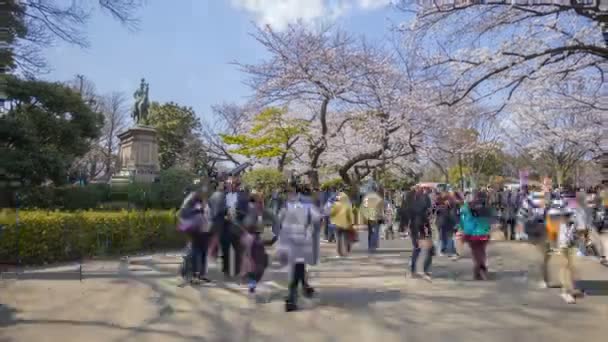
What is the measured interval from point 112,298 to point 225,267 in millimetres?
1930

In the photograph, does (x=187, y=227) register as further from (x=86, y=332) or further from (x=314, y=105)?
(x=314, y=105)

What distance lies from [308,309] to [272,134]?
19033mm

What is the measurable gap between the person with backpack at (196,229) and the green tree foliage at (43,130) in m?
10.8

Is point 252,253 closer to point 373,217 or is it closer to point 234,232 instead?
point 234,232

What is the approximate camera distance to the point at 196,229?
24.2 feet

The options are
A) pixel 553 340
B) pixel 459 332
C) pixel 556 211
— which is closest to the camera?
pixel 553 340

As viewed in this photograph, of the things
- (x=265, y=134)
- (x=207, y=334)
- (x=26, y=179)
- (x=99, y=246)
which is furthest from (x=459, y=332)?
(x=265, y=134)

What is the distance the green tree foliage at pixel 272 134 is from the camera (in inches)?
944

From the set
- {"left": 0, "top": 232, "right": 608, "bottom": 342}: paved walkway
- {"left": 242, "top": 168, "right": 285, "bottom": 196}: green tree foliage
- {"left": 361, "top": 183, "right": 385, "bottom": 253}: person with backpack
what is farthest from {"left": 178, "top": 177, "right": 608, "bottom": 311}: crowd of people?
{"left": 242, "top": 168, "right": 285, "bottom": 196}: green tree foliage

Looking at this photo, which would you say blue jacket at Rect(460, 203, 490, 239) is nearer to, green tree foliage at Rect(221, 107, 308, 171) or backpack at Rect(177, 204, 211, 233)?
backpack at Rect(177, 204, 211, 233)

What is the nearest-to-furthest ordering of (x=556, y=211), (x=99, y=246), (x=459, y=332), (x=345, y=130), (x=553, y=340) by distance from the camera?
(x=553, y=340) → (x=459, y=332) → (x=556, y=211) → (x=99, y=246) → (x=345, y=130)

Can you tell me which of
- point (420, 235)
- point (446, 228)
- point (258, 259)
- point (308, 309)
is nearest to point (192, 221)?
point (258, 259)

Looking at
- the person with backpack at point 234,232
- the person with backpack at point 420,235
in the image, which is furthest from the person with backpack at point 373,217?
the person with backpack at point 234,232

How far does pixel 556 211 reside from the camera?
712 centimetres
